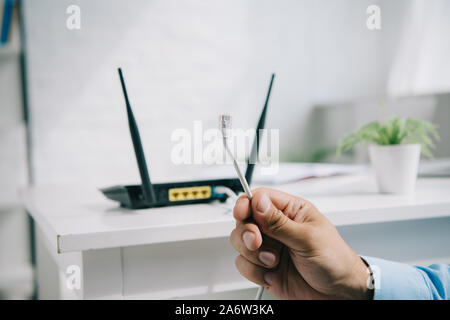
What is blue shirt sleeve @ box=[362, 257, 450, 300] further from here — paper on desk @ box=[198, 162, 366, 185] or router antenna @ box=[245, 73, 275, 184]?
paper on desk @ box=[198, 162, 366, 185]

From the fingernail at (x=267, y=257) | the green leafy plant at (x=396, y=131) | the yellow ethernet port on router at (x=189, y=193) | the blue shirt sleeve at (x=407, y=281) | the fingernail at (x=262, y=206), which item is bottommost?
the blue shirt sleeve at (x=407, y=281)

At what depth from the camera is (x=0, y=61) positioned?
147 centimetres

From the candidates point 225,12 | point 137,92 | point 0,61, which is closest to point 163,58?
point 137,92

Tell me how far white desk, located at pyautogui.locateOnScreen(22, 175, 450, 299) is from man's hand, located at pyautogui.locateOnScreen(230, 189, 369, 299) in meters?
0.07

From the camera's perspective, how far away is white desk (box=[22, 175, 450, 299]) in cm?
46

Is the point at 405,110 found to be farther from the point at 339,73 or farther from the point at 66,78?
the point at 66,78

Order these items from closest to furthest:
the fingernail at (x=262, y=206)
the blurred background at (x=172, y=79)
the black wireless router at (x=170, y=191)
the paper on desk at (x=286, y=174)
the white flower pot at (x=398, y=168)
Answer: the fingernail at (x=262, y=206) → the black wireless router at (x=170, y=191) → the white flower pot at (x=398, y=168) → the paper on desk at (x=286, y=174) → the blurred background at (x=172, y=79)

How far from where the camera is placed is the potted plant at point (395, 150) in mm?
697

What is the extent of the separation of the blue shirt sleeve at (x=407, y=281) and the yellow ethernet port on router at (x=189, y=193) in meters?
0.26

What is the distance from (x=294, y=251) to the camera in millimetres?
413

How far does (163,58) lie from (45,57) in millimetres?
459

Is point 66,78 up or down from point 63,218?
up

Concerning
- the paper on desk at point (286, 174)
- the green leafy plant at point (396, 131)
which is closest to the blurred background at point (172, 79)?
the paper on desk at point (286, 174)

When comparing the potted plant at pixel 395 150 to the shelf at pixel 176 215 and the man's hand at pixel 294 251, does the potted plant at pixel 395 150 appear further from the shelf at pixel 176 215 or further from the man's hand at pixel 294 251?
the man's hand at pixel 294 251
